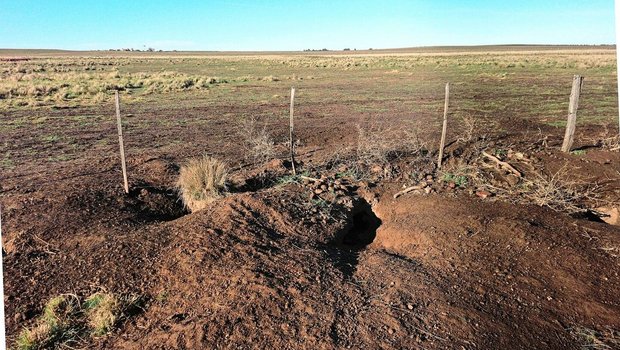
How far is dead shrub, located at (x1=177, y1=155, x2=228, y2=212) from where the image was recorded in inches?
303

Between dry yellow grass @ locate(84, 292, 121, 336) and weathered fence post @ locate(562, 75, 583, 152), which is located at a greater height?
weathered fence post @ locate(562, 75, 583, 152)

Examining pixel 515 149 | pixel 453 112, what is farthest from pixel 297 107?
pixel 515 149

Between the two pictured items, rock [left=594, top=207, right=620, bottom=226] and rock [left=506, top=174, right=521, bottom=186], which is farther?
rock [left=506, top=174, right=521, bottom=186]

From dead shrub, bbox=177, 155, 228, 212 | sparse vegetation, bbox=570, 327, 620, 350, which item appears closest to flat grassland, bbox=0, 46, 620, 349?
sparse vegetation, bbox=570, 327, 620, 350

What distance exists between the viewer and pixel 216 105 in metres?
21.3

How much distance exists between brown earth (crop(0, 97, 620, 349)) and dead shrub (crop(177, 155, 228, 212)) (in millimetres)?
327

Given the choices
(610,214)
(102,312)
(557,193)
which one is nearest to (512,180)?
(557,193)

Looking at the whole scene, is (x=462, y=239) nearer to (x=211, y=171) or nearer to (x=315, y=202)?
(x=315, y=202)

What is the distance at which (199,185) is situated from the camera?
773 centimetres

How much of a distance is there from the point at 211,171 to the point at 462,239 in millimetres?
4124

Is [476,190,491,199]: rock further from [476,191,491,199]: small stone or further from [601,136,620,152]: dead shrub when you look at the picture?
[601,136,620,152]: dead shrub

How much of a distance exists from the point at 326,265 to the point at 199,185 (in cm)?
341

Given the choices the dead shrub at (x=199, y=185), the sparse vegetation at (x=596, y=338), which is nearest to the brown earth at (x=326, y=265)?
the sparse vegetation at (x=596, y=338)

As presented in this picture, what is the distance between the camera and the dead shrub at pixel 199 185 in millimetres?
7684
